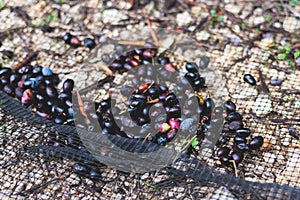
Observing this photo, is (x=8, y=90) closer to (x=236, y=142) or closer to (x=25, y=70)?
(x=25, y=70)

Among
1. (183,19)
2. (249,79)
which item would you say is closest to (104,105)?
(249,79)

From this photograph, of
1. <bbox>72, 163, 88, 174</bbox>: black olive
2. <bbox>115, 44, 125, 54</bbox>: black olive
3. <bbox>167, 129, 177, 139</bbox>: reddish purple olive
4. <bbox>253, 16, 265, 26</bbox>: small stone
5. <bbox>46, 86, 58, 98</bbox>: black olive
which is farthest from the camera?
<bbox>253, 16, 265, 26</bbox>: small stone

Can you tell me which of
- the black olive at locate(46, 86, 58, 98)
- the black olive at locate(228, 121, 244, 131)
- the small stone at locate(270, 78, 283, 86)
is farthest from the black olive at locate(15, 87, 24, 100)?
the small stone at locate(270, 78, 283, 86)

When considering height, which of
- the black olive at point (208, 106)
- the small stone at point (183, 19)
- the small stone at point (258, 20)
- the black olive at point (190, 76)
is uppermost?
the small stone at point (183, 19)

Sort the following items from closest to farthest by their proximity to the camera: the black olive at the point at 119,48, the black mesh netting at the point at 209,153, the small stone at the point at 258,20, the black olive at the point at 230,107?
the black mesh netting at the point at 209,153, the black olive at the point at 230,107, the black olive at the point at 119,48, the small stone at the point at 258,20

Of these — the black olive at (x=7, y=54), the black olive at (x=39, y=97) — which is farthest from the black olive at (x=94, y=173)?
the black olive at (x=7, y=54)

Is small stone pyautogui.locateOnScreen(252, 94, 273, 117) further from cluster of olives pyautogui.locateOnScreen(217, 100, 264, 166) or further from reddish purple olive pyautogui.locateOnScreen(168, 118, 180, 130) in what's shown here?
reddish purple olive pyautogui.locateOnScreen(168, 118, 180, 130)

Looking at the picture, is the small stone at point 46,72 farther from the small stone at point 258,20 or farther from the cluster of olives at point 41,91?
the small stone at point 258,20
